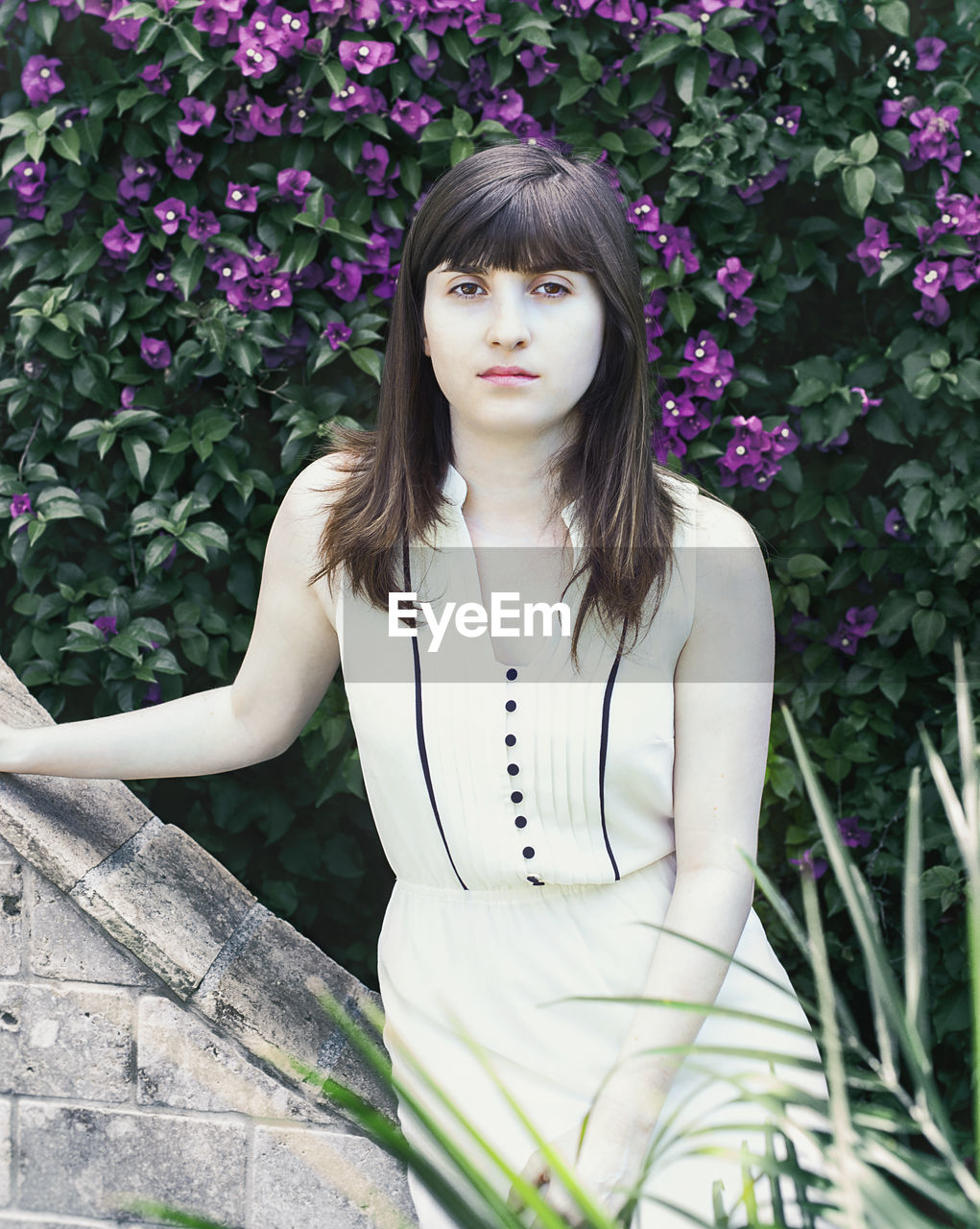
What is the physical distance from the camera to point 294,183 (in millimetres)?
1932

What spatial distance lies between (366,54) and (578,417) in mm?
824

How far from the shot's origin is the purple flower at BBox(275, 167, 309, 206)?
6.29ft

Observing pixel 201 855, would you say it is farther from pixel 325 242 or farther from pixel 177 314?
pixel 325 242

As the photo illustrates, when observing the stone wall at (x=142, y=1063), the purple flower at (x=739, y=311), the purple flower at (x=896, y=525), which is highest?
the purple flower at (x=739, y=311)

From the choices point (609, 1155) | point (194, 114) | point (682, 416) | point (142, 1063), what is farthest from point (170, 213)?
point (609, 1155)

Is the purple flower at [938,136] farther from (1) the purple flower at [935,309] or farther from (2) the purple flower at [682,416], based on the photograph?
(2) the purple flower at [682,416]

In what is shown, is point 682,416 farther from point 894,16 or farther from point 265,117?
point 265,117

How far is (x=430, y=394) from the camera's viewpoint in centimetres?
146

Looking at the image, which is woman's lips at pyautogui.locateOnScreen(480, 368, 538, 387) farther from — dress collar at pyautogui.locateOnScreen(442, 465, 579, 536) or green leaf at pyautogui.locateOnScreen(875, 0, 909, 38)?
green leaf at pyautogui.locateOnScreen(875, 0, 909, 38)

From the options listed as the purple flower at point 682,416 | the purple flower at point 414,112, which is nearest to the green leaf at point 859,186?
the purple flower at point 682,416

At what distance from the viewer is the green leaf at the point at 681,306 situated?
192 centimetres

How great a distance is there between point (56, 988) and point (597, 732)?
29.4 inches

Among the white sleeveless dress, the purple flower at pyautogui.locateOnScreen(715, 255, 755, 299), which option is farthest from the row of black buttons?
the purple flower at pyautogui.locateOnScreen(715, 255, 755, 299)

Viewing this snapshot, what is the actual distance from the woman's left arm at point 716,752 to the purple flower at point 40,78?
51.8 inches
